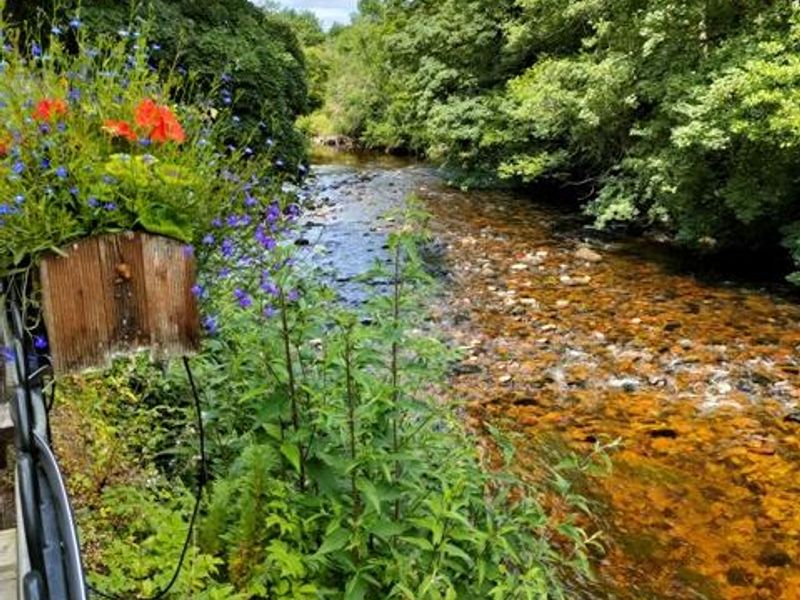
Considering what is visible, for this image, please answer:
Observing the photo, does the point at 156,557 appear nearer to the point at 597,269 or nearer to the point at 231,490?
the point at 231,490

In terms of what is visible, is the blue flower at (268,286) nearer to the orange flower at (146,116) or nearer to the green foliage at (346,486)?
the green foliage at (346,486)

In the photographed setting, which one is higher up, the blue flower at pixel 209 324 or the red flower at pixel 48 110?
the red flower at pixel 48 110

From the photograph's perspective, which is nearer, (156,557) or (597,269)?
(156,557)

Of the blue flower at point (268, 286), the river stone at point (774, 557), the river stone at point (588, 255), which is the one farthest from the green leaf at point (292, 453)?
the river stone at point (588, 255)

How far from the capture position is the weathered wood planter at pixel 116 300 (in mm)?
1396

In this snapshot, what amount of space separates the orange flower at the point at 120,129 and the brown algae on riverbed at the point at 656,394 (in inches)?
136

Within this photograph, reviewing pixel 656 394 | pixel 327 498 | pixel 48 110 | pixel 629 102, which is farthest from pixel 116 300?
pixel 629 102

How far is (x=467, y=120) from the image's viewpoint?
16.2 meters

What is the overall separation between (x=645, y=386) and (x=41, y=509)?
5996 mm

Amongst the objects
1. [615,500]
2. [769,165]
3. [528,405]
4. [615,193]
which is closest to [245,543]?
[615,500]

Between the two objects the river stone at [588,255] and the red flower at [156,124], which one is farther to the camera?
the river stone at [588,255]

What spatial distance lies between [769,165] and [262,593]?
852 cm

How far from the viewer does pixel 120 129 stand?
171 cm

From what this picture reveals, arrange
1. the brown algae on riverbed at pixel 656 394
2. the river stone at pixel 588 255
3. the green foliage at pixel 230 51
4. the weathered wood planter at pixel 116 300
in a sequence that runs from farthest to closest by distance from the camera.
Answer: the river stone at pixel 588 255
the green foliage at pixel 230 51
the brown algae on riverbed at pixel 656 394
the weathered wood planter at pixel 116 300
